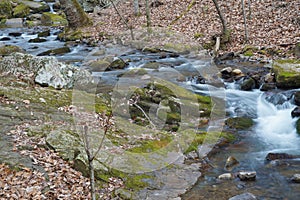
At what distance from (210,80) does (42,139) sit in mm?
8205

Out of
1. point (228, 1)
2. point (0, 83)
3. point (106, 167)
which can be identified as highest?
point (228, 1)

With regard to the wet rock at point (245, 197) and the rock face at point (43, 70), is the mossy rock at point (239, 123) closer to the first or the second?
the wet rock at point (245, 197)

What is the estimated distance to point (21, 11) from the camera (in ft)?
113

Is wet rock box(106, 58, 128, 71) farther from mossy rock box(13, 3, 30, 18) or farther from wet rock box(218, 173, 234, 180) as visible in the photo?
mossy rock box(13, 3, 30, 18)

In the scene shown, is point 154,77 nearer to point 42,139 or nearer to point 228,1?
point 42,139

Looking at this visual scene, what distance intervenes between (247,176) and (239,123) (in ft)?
10.4

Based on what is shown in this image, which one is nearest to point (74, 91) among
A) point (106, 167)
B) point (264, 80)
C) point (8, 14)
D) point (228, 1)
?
point (106, 167)

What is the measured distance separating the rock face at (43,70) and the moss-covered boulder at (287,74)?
22.2ft

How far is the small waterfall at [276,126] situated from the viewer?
827 centimetres

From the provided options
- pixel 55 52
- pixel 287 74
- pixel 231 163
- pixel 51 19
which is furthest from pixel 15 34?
pixel 231 163

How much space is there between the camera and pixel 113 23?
24078 millimetres

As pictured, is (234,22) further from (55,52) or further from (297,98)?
(55,52)

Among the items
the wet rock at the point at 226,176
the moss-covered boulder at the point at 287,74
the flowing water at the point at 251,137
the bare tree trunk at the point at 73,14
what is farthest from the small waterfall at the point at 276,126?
the bare tree trunk at the point at 73,14

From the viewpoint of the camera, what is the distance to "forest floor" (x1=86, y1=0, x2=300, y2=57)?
49.5 feet
